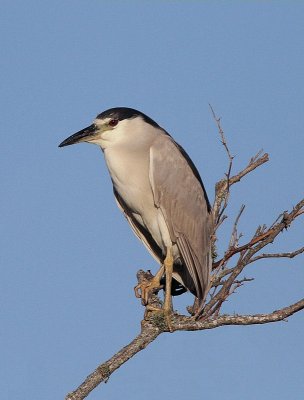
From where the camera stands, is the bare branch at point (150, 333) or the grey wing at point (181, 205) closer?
the bare branch at point (150, 333)

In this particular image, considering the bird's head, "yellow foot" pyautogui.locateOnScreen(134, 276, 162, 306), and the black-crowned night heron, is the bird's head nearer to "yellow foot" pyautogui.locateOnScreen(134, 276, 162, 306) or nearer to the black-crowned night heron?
the black-crowned night heron

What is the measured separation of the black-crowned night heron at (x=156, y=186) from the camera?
610cm

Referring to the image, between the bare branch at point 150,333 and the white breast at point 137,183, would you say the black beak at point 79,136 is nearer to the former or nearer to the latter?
the white breast at point 137,183

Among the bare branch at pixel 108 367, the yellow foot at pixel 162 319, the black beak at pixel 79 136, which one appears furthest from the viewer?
the black beak at pixel 79 136

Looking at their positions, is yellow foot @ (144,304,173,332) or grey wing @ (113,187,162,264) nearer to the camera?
yellow foot @ (144,304,173,332)

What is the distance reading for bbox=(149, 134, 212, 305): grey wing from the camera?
6.17 metres

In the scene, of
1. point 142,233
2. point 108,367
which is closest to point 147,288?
point 142,233

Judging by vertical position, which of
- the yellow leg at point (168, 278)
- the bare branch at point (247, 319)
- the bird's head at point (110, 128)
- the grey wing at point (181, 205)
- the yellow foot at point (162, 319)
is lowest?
the bare branch at point (247, 319)

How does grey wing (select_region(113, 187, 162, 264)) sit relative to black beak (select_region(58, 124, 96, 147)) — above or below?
below

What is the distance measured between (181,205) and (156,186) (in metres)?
0.32

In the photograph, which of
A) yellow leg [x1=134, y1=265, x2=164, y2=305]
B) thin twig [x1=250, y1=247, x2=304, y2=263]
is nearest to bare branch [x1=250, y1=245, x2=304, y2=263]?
thin twig [x1=250, y1=247, x2=304, y2=263]

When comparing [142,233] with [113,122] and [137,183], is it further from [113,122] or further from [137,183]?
[113,122]

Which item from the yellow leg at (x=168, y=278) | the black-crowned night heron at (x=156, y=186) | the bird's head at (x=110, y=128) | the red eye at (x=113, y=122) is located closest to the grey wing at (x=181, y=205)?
the black-crowned night heron at (x=156, y=186)

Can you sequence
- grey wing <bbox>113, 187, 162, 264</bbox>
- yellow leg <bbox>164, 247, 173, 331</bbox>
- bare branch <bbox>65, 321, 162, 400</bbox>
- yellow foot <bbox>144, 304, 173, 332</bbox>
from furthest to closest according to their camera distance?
grey wing <bbox>113, 187, 162, 264</bbox>, yellow leg <bbox>164, 247, 173, 331</bbox>, yellow foot <bbox>144, 304, 173, 332</bbox>, bare branch <bbox>65, 321, 162, 400</bbox>
